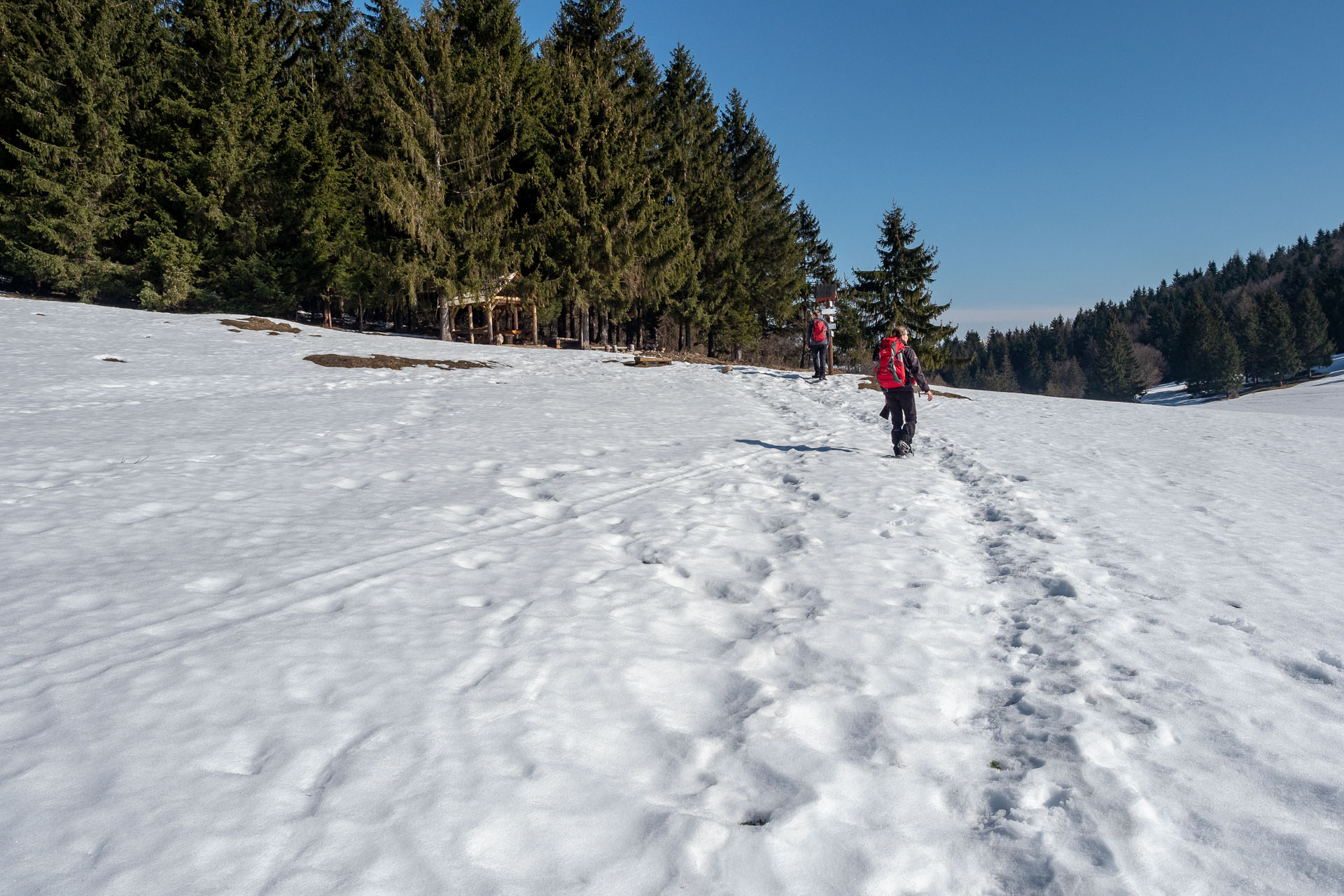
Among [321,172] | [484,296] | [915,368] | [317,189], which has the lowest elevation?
[915,368]

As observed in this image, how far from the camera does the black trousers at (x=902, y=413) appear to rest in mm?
9203

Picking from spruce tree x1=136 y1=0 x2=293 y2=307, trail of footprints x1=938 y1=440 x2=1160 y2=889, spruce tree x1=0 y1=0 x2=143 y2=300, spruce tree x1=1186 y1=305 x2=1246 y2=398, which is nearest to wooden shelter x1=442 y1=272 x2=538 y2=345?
spruce tree x1=136 y1=0 x2=293 y2=307

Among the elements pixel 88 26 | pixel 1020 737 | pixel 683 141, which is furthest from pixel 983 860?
pixel 88 26

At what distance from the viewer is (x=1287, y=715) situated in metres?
3.14

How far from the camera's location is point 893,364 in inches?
361

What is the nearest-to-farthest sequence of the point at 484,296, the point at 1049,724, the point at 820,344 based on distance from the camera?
the point at 1049,724, the point at 820,344, the point at 484,296

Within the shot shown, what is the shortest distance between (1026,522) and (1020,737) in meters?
3.95

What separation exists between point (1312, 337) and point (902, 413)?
367 ft

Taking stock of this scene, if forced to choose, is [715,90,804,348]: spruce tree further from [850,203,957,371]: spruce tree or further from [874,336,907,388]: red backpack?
[874,336,907,388]: red backpack

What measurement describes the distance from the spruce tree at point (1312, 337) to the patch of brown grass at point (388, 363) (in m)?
111

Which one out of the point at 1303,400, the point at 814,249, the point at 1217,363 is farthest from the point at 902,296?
the point at 1217,363

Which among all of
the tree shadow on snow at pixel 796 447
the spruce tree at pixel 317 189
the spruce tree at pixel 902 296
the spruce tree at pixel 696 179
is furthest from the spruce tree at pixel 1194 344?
the spruce tree at pixel 317 189

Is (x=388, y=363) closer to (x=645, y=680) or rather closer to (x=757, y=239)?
(x=645, y=680)

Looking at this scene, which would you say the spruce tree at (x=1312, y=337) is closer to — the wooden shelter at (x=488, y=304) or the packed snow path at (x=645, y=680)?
the wooden shelter at (x=488, y=304)
